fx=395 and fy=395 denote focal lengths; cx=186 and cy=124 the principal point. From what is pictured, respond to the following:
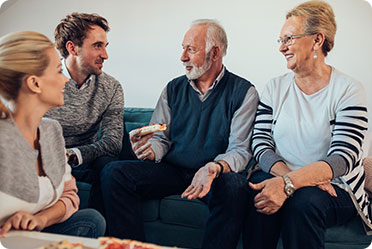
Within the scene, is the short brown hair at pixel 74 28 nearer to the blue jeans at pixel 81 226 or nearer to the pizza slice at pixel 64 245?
the blue jeans at pixel 81 226

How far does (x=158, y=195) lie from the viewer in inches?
62.6

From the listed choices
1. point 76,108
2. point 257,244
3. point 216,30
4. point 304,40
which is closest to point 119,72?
point 76,108

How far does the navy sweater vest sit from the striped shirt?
141 millimetres

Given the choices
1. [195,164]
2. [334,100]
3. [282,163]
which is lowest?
[195,164]

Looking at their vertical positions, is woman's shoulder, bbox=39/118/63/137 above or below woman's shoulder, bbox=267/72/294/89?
Answer: below

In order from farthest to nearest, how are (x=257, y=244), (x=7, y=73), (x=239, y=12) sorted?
(x=239, y=12) → (x=257, y=244) → (x=7, y=73)

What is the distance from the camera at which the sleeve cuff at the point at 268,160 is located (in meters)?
1.43

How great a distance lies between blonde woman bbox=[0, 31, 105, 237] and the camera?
37.4 inches

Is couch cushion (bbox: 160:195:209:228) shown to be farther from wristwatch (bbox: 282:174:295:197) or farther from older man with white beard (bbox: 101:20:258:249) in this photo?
wristwatch (bbox: 282:174:295:197)

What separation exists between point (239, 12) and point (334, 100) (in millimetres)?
718

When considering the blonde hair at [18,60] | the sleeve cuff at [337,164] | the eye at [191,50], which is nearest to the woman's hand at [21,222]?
the blonde hair at [18,60]

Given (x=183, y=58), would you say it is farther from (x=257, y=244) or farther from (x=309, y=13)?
(x=257, y=244)

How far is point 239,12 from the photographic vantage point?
1902 mm

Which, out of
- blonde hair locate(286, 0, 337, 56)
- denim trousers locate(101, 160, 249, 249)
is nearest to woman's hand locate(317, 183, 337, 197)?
denim trousers locate(101, 160, 249, 249)
